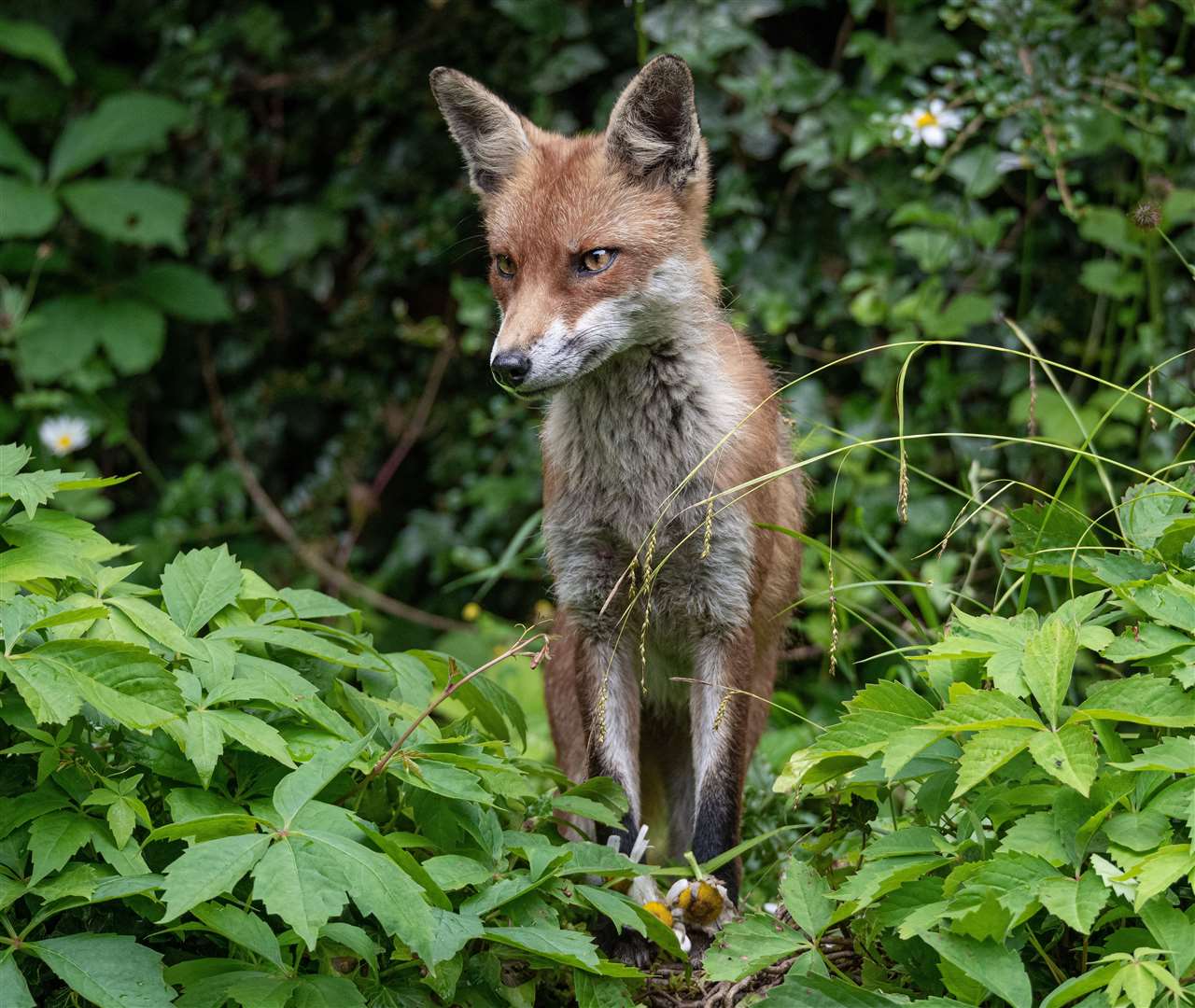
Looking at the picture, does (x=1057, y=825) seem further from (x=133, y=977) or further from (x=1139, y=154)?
(x=1139, y=154)

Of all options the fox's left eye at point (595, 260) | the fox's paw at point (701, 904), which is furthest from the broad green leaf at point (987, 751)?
the fox's left eye at point (595, 260)

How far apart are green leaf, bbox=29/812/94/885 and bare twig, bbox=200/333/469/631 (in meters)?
4.39

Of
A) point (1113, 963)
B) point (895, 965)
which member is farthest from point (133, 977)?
point (1113, 963)

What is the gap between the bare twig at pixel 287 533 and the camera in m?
7.21

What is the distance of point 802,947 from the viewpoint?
2.77m

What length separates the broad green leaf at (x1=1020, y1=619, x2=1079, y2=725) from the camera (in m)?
2.52

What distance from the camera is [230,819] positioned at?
2498 millimetres

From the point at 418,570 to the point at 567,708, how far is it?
133 inches

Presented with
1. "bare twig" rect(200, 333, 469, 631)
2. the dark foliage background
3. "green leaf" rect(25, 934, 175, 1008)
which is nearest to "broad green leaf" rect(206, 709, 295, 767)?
"green leaf" rect(25, 934, 175, 1008)

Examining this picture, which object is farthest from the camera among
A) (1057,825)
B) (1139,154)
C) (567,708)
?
(1139,154)

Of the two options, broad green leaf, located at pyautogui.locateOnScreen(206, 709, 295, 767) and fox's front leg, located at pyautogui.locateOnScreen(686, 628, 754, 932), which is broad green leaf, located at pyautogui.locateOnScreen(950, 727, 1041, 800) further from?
broad green leaf, located at pyautogui.locateOnScreen(206, 709, 295, 767)

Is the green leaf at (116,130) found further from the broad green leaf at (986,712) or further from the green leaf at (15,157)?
the broad green leaf at (986,712)

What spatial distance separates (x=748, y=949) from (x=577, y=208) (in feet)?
6.84

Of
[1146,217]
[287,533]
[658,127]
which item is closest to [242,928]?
[658,127]
